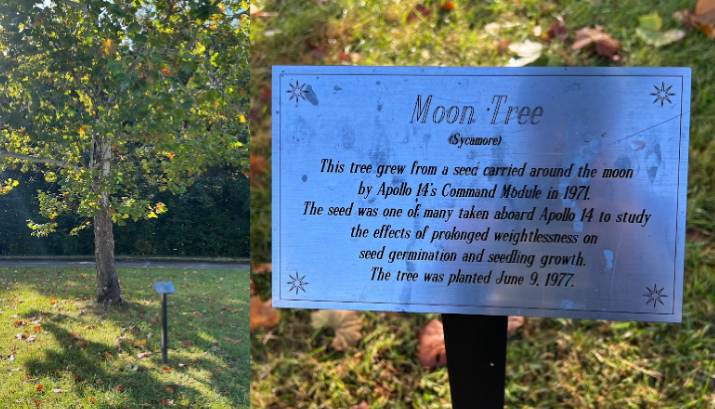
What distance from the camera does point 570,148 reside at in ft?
5.70

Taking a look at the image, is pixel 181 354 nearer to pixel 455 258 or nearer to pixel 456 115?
pixel 455 258

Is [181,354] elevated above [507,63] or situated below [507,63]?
below

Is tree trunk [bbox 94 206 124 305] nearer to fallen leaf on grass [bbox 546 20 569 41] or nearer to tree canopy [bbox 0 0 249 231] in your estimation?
tree canopy [bbox 0 0 249 231]

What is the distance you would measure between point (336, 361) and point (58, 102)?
174cm

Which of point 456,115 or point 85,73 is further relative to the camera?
point 85,73

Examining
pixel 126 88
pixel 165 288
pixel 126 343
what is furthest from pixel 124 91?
pixel 126 343

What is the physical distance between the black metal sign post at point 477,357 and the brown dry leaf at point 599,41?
4.40ft

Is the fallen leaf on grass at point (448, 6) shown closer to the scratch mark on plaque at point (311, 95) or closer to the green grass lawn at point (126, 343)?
the scratch mark on plaque at point (311, 95)

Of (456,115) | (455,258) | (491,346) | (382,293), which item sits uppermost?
(456,115)

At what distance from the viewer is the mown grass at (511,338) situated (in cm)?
207

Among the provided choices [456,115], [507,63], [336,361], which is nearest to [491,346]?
[336,361]

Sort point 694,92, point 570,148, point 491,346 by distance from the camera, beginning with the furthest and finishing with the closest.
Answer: point 694,92 → point 491,346 → point 570,148

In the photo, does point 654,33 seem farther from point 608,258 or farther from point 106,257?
point 106,257

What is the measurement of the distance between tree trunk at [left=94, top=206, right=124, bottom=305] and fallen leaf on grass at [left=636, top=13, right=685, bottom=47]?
2652 millimetres
